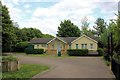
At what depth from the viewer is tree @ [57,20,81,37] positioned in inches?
3602

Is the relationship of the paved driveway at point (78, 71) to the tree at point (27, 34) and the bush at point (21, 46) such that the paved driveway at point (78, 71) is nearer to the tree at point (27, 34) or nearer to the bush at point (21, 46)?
the bush at point (21, 46)

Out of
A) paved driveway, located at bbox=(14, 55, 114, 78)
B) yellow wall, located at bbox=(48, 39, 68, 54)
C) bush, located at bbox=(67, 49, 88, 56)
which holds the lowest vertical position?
paved driveway, located at bbox=(14, 55, 114, 78)

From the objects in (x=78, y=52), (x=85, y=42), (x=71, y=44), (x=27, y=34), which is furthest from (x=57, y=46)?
(x=27, y=34)

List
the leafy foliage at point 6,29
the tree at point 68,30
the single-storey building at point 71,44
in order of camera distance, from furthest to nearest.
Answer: the tree at point 68,30 < the single-storey building at point 71,44 < the leafy foliage at point 6,29

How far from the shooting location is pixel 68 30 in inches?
3634

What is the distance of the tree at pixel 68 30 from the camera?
91.5 metres

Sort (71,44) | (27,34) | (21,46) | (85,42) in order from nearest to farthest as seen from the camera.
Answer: (85,42) < (71,44) < (21,46) < (27,34)

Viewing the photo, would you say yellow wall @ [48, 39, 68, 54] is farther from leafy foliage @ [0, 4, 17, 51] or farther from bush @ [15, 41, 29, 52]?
leafy foliage @ [0, 4, 17, 51]

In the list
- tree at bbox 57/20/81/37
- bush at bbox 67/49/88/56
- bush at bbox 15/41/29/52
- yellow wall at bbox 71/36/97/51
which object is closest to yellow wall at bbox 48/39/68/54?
yellow wall at bbox 71/36/97/51

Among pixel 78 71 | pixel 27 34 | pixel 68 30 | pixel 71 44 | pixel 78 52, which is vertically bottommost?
pixel 78 71

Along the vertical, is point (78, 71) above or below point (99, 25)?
below

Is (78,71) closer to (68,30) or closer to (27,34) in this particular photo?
(27,34)

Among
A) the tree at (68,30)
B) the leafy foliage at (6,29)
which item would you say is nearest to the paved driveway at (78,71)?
the leafy foliage at (6,29)

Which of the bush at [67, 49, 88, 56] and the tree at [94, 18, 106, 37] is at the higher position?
the tree at [94, 18, 106, 37]
